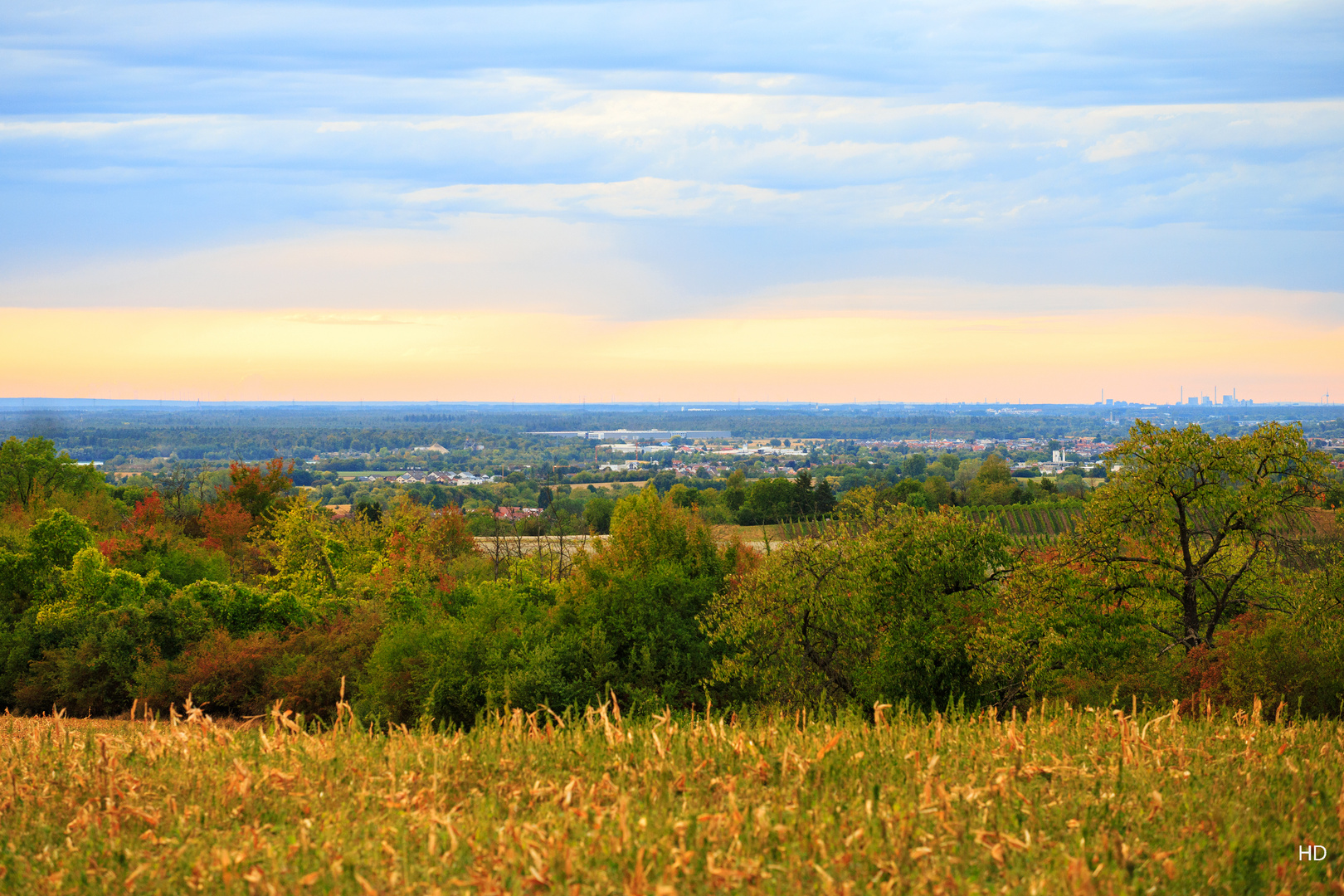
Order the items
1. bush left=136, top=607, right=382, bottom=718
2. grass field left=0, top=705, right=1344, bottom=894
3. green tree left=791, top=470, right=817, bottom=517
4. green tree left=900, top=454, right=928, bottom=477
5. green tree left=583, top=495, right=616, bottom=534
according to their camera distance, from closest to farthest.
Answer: grass field left=0, top=705, right=1344, bottom=894 < bush left=136, top=607, right=382, bottom=718 < green tree left=583, top=495, right=616, bottom=534 < green tree left=791, top=470, right=817, bottom=517 < green tree left=900, top=454, right=928, bottom=477

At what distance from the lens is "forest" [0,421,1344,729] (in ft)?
70.4

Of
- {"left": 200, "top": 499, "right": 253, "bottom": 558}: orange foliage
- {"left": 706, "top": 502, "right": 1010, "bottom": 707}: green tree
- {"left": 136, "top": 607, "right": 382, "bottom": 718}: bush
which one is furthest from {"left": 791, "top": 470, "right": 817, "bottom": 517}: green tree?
{"left": 706, "top": 502, "right": 1010, "bottom": 707}: green tree

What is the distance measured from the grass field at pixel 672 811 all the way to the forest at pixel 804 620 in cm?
876

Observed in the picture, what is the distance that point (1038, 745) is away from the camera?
283 inches

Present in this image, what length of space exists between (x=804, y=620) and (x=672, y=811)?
68.6 feet

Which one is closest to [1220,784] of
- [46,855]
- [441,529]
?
[46,855]

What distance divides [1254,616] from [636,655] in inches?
620

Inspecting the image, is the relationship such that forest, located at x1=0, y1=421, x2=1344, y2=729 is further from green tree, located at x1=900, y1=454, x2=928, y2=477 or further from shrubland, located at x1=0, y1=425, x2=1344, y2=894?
green tree, located at x1=900, y1=454, x2=928, y2=477

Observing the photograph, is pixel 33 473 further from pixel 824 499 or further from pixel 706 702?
pixel 824 499

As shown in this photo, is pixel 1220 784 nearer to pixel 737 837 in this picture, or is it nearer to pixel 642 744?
pixel 737 837

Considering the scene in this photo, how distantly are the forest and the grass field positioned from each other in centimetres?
876

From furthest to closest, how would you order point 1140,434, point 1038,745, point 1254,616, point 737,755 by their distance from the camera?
1. point 1140,434
2. point 1254,616
3. point 1038,745
4. point 737,755


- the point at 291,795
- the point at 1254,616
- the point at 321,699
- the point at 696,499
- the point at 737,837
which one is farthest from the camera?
the point at 696,499

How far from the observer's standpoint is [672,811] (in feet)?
18.0
